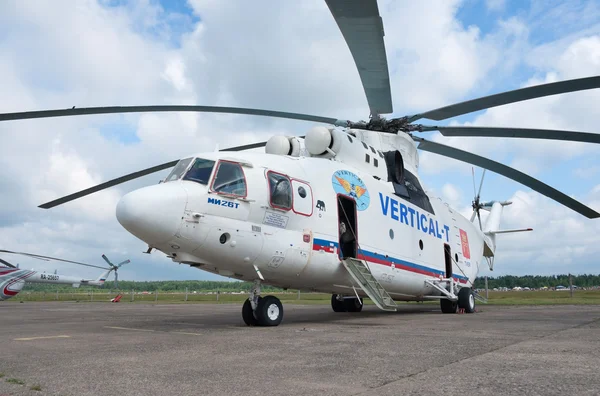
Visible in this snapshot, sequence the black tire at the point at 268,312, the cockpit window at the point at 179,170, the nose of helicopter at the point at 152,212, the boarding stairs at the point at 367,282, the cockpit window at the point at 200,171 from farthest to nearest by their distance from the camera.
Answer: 1. the boarding stairs at the point at 367,282
2. the black tire at the point at 268,312
3. the cockpit window at the point at 179,170
4. the cockpit window at the point at 200,171
5. the nose of helicopter at the point at 152,212

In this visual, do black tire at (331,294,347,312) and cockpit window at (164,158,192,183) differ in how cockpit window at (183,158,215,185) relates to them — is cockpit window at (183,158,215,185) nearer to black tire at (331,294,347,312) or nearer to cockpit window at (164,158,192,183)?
cockpit window at (164,158,192,183)

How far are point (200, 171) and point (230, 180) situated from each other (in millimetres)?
614

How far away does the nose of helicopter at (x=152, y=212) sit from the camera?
8.16m

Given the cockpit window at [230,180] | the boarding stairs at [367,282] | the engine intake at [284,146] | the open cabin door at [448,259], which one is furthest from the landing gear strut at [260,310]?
the open cabin door at [448,259]

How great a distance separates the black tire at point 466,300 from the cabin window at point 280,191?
876cm

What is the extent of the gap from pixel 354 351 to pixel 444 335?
251cm

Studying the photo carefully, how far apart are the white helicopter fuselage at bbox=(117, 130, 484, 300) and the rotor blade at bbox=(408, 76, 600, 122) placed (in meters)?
2.48

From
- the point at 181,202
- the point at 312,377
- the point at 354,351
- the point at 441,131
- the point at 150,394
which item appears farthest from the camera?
the point at 441,131

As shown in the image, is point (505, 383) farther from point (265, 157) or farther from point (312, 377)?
point (265, 157)

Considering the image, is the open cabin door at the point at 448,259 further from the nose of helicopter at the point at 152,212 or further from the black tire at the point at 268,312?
the nose of helicopter at the point at 152,212

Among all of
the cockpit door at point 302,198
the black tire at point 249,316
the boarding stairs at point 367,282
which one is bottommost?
the black tire at point 249,316

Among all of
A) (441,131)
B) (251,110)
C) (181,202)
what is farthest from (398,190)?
(181,202)

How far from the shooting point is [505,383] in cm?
388

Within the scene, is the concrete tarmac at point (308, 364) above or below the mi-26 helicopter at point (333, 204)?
below
